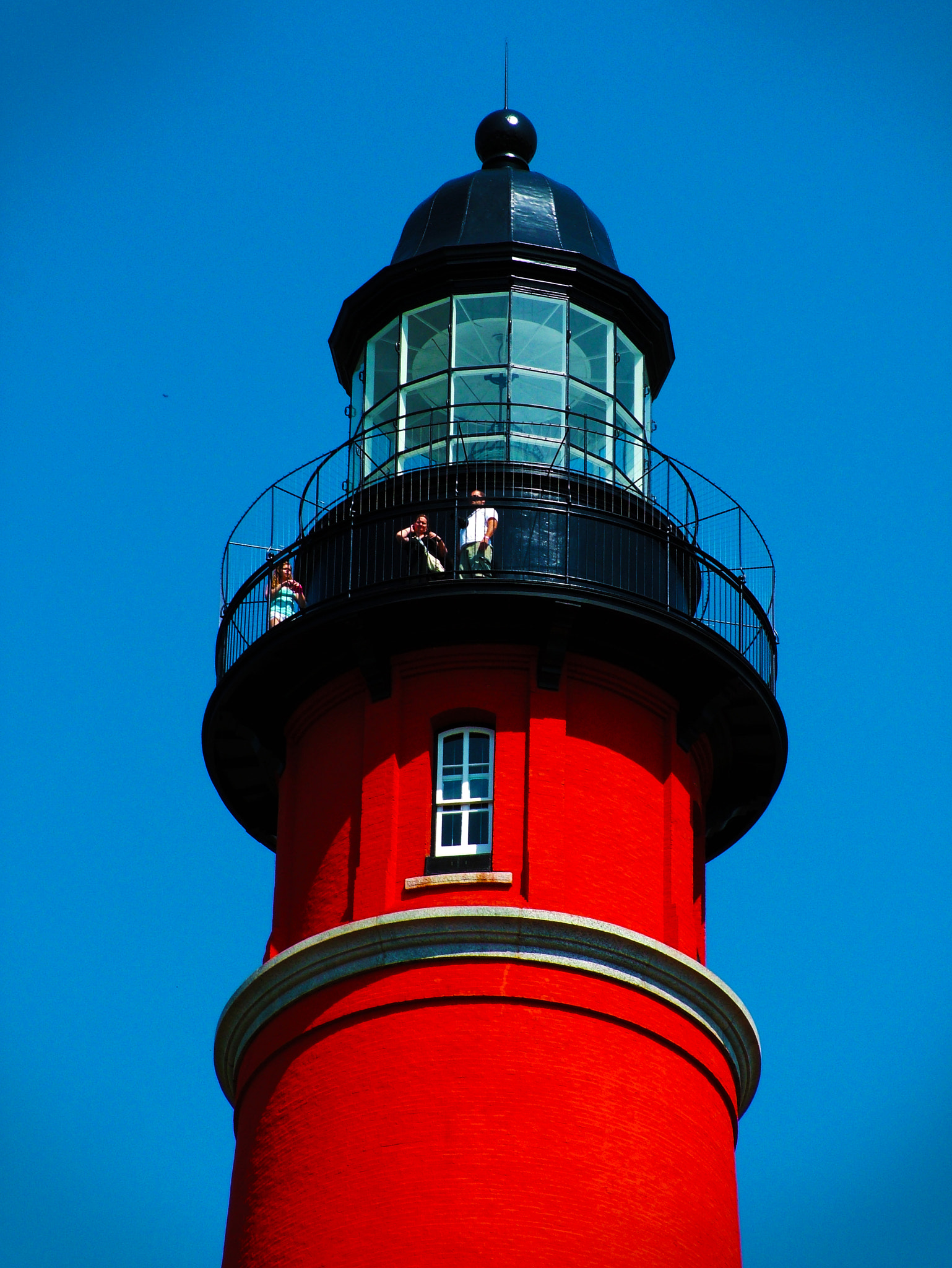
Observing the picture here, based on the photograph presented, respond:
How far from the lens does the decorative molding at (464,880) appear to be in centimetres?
2781

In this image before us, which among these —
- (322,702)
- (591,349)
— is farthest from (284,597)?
(591,349)

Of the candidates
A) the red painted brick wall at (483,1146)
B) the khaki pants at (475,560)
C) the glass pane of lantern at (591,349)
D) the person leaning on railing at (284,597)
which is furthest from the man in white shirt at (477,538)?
the red painted brick wall at (483,1146)

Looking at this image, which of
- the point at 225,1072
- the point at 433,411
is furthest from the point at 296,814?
the point at 433,411

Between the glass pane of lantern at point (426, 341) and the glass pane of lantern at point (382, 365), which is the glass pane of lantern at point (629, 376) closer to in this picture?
the glass pane of lantern at point (426, 341)

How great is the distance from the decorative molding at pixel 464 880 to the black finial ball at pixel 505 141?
1118 centimetres

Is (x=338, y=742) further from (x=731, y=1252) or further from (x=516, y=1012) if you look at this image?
(x=731, y=1252)

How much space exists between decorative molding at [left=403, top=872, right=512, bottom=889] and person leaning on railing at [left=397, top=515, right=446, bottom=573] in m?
3.69

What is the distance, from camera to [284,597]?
3039 centimetres

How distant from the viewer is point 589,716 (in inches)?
1156

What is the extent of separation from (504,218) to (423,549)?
565 centimetres

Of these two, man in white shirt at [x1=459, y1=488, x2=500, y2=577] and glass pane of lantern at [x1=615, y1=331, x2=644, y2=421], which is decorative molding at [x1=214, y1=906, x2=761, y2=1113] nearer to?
man in white shirt at [x1=459, y1=488, x2=500, y2=577]

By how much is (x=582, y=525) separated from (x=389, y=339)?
470cm

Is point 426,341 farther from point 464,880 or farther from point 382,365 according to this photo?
point 464,880

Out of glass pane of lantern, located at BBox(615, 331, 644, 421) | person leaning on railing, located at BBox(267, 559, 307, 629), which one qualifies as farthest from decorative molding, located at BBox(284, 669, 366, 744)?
glass pane of lantern, located at BBox(615, 331, 644, 421)
